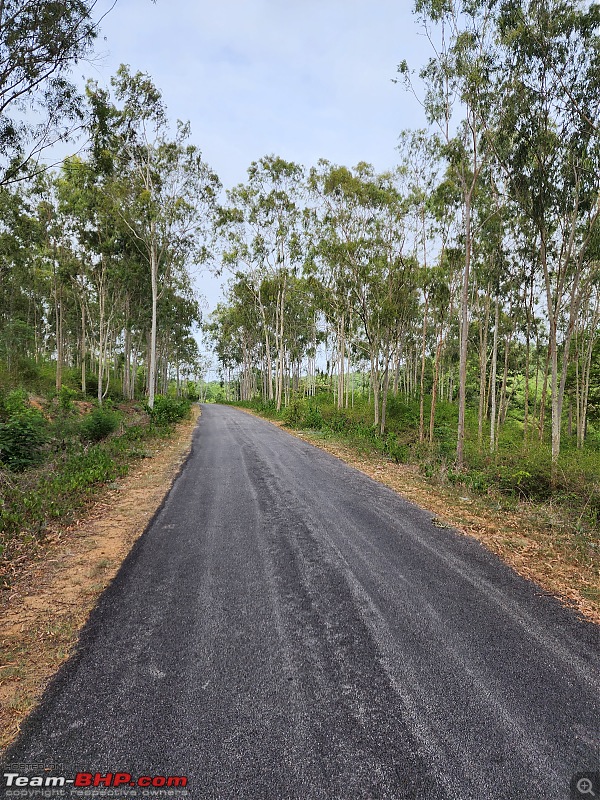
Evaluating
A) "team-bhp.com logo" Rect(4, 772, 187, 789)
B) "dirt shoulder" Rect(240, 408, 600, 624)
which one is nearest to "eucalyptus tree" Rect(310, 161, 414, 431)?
"dirt shoulder" Rect(240, 408, 600, 624)

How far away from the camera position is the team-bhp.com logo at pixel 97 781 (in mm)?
1893

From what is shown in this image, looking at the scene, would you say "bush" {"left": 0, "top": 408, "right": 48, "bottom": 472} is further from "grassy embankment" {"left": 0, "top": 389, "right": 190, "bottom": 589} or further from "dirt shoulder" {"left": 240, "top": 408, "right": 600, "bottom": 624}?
"dirt shoulder" {"left": 240, "top": 408, "right": 600, "bottom": 624}

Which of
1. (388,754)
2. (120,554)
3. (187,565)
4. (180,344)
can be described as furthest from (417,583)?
(180,344)

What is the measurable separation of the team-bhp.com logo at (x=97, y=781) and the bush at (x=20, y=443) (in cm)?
750

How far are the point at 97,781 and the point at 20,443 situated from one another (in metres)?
8.41

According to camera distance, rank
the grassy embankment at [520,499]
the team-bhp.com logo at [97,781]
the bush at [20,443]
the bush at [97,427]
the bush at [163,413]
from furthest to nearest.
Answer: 1. the bush at [163,413]
2. the bush at [97,427]
3. the bush at [20,443]
4. the grassy embankment at [520,499]
5. the team-bhp.com logo at [97,781]

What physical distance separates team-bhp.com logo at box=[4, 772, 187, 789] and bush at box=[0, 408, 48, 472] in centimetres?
750

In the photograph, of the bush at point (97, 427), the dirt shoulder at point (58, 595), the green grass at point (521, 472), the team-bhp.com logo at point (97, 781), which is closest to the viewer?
the team-bhp.com logo at point (97, 781)

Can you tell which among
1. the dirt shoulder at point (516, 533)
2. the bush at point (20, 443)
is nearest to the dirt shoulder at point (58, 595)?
the bush at point (20, 443)

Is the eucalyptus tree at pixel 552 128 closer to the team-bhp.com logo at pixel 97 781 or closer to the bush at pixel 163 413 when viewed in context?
the team-bhp.com logo at pixel 97 781

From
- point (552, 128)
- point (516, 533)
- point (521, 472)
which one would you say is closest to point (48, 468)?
point (516, 533)

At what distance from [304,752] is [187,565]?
8.74 feet

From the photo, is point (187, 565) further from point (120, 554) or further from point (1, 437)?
point (1, 437)

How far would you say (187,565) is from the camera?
438 cm
